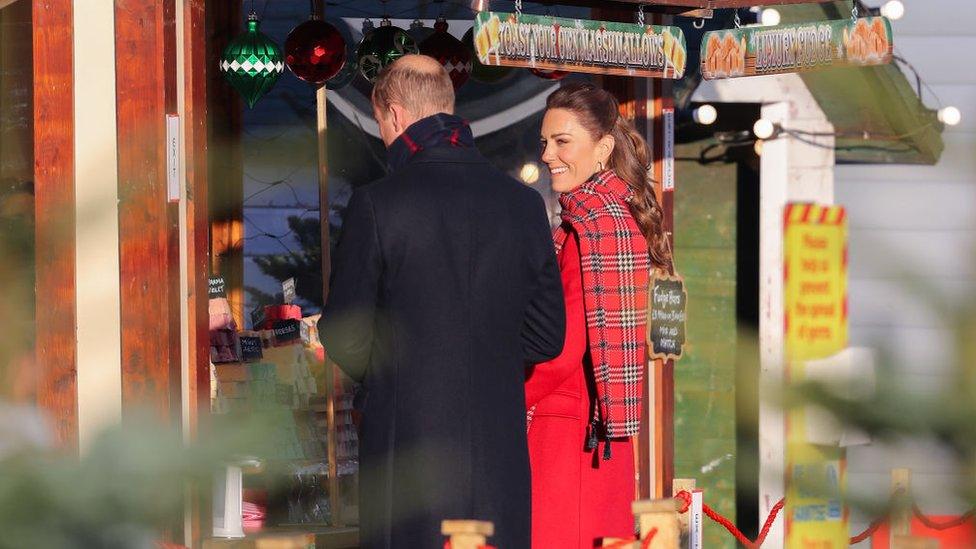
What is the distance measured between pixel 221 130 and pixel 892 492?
19.5 ft

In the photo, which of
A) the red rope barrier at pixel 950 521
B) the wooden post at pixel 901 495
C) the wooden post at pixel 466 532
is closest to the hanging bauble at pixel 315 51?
the wooden post at pixel 466 532

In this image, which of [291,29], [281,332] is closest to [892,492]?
[281,332]

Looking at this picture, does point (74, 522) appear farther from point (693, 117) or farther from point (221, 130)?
point (693, 117)

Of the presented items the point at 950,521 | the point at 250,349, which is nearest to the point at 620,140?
the point at 250,349

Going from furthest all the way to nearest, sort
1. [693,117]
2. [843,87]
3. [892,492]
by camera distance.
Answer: [693,117] → [843,87] → [892,492]

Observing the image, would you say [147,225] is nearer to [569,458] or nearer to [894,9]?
[569,458]

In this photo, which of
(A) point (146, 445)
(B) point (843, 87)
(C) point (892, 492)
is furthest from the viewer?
(B) point (843, 87)

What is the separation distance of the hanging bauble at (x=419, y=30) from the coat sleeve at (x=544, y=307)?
2816mm

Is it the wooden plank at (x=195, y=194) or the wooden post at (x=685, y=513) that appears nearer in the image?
the wooden plank at (x=195, y=194)

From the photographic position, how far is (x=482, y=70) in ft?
20.5

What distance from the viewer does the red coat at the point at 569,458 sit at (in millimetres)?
3998

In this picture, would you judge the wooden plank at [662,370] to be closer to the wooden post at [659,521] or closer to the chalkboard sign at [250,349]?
the chalkboard sign at [250,349]

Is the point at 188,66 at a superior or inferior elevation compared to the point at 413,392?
superior

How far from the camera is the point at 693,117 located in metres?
7.75
